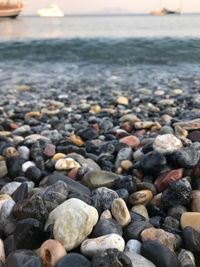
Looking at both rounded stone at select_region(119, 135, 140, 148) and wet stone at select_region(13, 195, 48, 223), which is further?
rounded stone at select_region(119, 135, 140, 148)

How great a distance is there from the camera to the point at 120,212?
1777 millimetres

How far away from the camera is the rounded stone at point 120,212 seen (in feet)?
5.75

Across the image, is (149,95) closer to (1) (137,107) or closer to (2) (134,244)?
(1) (137,107)

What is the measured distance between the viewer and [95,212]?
1.70 meters

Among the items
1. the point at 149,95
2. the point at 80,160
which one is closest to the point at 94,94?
the point at 149,95

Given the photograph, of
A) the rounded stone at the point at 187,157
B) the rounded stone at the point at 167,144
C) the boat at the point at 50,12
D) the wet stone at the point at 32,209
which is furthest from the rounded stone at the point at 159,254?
the boat at the point at 50,12

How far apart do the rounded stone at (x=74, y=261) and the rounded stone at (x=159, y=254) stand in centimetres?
23

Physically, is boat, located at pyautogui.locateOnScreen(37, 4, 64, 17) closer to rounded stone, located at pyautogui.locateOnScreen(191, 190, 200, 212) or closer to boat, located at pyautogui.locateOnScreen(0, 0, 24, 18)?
boat, located at pyautogui.locateOnScreen(0, 0, 24, 18)

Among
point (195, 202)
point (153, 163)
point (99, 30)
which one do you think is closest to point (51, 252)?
point (195, 202)

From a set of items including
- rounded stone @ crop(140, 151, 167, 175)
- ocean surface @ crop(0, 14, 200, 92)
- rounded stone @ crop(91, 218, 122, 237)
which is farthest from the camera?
ocean surface @ crop(0, 14, 200, 92)

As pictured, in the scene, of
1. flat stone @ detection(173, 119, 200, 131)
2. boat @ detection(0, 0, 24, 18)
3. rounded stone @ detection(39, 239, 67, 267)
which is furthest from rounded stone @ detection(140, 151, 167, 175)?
boat @ detection(0, 0, 24, 18)

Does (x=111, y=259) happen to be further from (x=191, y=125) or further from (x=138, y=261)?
(x=191, y=125)

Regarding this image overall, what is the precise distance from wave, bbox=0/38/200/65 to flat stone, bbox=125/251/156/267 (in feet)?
28.4

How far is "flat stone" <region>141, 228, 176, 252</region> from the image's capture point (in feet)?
5.19
